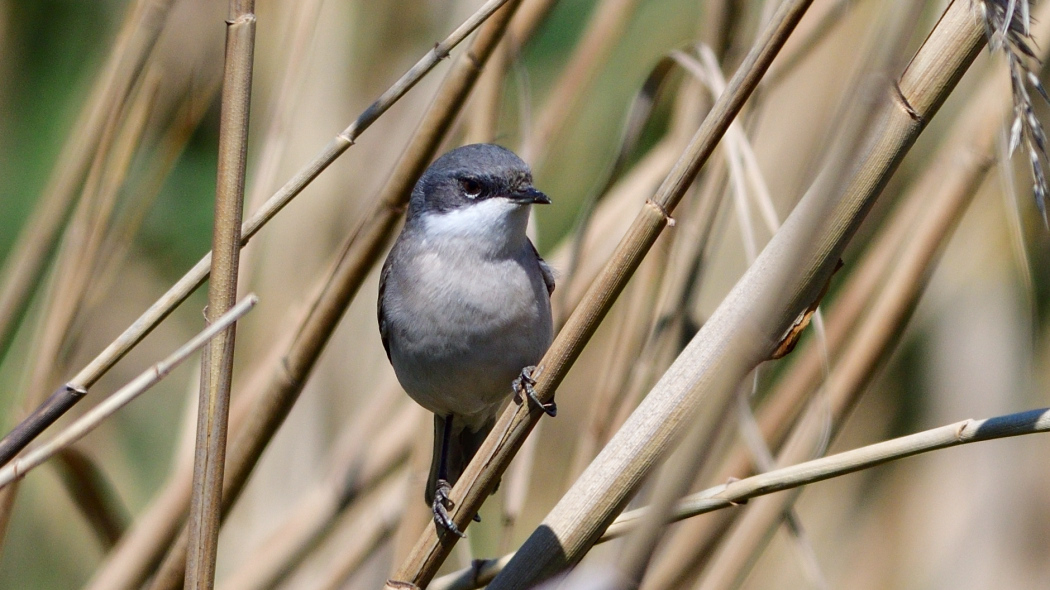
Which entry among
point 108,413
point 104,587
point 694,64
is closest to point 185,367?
point 104,587

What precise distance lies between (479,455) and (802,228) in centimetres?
67

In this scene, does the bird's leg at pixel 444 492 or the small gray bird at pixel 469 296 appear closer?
the bird's leg at pixel 444 492

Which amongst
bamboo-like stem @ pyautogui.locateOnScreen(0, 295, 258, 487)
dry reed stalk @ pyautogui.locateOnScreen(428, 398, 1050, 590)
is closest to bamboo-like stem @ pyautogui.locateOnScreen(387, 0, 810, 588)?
dry reed stalk @ pyautogui.locateOnScreen(428, 398, 1050, 590)

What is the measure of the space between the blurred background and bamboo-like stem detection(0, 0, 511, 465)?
61cm

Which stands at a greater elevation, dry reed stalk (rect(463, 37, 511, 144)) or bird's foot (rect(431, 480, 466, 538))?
dry reed stalk (rect(463, 37, 511, 144))

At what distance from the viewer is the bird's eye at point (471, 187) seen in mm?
2062

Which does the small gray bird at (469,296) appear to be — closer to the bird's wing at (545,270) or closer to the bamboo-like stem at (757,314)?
the bird's wing at (545,270)

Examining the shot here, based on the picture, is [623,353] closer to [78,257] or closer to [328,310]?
[328,310]

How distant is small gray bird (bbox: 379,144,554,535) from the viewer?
199 centimetres

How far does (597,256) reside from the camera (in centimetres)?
209

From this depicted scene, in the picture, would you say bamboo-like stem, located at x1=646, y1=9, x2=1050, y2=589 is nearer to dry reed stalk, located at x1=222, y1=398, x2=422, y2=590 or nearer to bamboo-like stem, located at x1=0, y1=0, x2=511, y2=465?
dry reed stalk, located at x1=222, y1=398, x2=422, y2=590

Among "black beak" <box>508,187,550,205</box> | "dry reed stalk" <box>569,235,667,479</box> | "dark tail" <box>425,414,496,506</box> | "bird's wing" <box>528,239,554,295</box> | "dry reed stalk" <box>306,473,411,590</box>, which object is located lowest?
"dry reed stalk" <box>306,473,411,590</box>

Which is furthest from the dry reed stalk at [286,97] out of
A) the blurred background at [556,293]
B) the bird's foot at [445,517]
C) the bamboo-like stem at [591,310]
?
the bamboo-like stem at [591,310]

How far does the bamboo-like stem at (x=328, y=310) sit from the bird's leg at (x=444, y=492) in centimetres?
34
